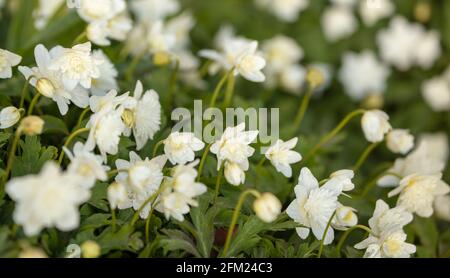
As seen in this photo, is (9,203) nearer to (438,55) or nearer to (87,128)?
(87,128)

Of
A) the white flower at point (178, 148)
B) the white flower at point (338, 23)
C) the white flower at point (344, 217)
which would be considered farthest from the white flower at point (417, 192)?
the white flower at point (338, 23)

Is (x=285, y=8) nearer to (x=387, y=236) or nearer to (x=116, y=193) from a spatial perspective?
(x=387, y=236)

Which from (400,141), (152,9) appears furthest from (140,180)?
(152,9)

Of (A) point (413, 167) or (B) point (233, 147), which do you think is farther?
(A) point (413, 167)

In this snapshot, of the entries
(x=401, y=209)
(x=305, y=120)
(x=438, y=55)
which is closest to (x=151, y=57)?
(x=305, y=120)

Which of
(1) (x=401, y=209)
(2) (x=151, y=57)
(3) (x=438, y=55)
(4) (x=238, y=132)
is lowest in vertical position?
(1) (x=401, y=209)

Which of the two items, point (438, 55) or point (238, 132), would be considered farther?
point (438, 55)

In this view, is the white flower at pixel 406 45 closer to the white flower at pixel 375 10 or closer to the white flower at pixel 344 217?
the white flower at pixel 375 10
